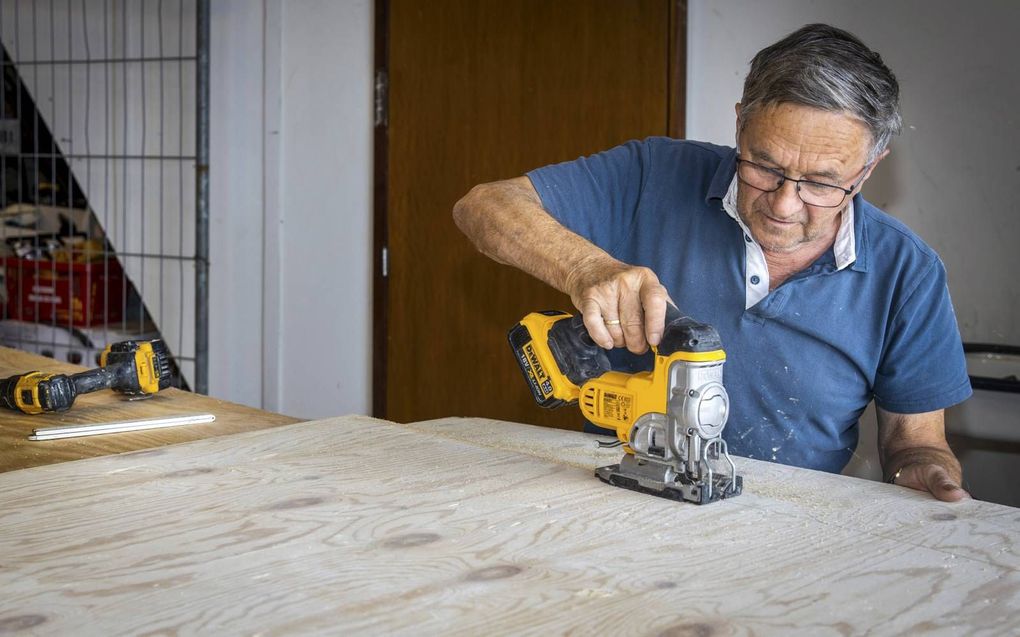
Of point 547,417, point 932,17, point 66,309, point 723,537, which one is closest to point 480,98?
point 547,417

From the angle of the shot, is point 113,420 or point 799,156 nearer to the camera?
point 799,156

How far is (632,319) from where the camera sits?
1601mm

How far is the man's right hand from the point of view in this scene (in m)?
1.56

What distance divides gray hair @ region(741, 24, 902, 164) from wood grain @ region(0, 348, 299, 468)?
1.15 m

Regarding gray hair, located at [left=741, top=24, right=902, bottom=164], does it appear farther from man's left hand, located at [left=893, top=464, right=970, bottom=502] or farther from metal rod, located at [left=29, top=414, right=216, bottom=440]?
metal rod, located at [left=29, top=414, right=216, bottom=440]

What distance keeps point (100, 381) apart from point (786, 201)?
1.46 m

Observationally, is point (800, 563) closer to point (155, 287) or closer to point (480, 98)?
point (480, 98)

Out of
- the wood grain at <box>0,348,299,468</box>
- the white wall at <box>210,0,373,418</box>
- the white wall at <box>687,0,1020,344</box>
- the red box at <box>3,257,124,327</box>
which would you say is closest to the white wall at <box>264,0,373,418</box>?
the white wall at <box>210,0,373,418</box>

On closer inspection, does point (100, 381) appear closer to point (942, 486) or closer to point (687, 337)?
point (687, 337)

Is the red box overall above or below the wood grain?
above

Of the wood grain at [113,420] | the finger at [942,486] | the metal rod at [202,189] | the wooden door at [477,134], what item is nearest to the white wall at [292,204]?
the wooden door at [477,134]

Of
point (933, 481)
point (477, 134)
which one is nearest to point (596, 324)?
point (933, 481)

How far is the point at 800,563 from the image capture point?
49.1 inches

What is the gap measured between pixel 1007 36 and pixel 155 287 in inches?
143
